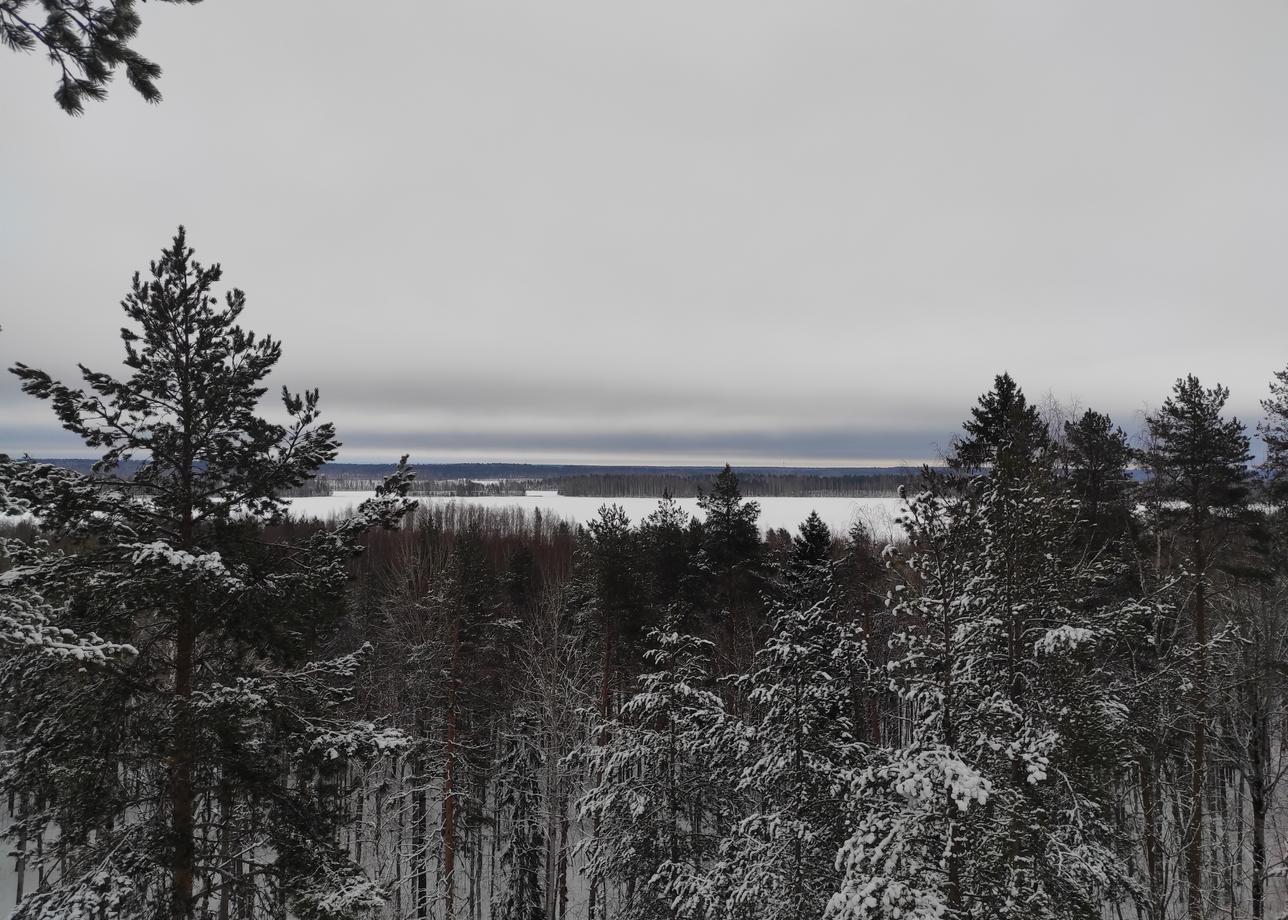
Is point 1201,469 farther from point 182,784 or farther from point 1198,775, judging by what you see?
point 182,784

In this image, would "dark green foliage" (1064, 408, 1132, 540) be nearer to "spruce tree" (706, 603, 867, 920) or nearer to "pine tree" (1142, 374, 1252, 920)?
"pine tree" (1142, 374, 1252, 920)

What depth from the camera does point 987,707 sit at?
24.8 ft

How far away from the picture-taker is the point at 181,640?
7.44m

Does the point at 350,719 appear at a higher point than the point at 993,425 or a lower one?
lower

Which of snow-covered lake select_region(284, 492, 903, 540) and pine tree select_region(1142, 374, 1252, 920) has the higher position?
pine tree select_region(1142, 374, 1252, 920)

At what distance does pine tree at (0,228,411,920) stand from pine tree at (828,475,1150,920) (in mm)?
6251

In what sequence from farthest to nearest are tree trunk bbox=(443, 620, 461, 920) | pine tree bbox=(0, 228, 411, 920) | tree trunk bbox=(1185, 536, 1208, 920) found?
tree trunk bbox=(443, 620, 461, 920), tree trunk bbox=(1185, 536, 1208, 920), pine tree bbox=(0, 228, 411, 920)

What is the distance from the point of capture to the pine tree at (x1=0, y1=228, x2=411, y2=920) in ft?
21.4

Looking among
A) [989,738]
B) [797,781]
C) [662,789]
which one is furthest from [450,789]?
[989,738]

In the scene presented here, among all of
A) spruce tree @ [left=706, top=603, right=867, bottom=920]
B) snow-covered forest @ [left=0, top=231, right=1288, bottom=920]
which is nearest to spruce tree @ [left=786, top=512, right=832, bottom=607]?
snow-covered forest @ [left=0, top=231, right=1288, bottom=920]

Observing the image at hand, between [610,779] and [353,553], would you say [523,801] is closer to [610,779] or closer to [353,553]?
[610,779]

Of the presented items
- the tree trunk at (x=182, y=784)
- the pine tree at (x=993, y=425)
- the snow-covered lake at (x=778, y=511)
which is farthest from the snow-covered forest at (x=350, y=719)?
the snow-covered lake at (x=778, y=511)

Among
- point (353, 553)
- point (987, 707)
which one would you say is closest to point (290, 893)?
point (353, 553)

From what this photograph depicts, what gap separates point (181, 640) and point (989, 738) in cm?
1000
